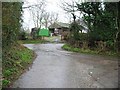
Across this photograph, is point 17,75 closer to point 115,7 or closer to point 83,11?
point 115,7

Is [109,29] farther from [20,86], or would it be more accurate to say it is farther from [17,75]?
[20,86]

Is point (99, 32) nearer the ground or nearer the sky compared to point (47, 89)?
nearer the sky

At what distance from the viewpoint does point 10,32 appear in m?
10.9

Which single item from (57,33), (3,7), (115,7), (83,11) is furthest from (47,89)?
(57,33)

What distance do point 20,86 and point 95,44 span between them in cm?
1410

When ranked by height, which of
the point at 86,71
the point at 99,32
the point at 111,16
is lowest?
the point at 86,71

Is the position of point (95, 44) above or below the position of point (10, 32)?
below

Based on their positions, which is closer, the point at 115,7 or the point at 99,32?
the point at 115,7

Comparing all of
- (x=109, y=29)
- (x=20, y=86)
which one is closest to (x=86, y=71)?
(x=20, y=86)

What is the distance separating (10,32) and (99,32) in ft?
38.0

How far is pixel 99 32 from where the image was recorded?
21.1 meters

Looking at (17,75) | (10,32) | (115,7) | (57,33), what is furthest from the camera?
(57,33)

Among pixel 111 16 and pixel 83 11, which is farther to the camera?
pixel 83 11

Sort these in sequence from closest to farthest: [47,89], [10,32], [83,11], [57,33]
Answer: [47,89] → [10,32] → [83,11] → [57,33]
